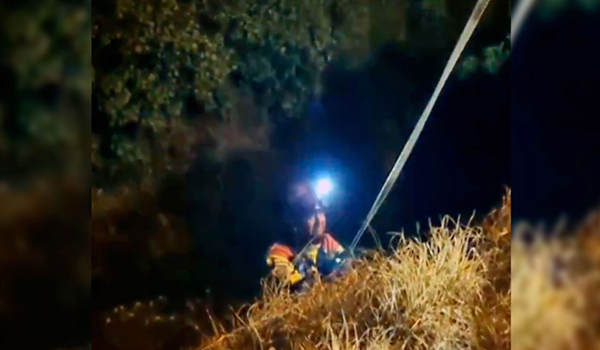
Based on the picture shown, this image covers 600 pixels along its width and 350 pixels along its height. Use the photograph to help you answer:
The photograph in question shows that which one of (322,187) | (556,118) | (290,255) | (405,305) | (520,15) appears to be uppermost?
(520,15)

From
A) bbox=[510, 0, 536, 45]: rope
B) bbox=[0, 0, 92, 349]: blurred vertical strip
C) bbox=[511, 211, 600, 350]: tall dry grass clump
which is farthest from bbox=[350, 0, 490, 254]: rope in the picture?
bbox=[0, 0, 92, 349]: blurred vertical strip

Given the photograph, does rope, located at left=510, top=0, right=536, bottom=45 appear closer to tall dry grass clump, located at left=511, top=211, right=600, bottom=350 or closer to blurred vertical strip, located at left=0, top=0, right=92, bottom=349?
tall dry grass clump, located at left=511, top=211, right=600, bottom=350

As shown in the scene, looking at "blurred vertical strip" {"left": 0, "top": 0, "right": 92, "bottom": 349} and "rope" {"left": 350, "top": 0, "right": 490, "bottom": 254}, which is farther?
"rope" {"left": 350, "top": 0, "right": 490, "bottom": 254}

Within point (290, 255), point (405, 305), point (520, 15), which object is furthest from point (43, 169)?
point (520, 15)

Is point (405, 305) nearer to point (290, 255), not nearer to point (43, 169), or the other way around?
point (290, 255)

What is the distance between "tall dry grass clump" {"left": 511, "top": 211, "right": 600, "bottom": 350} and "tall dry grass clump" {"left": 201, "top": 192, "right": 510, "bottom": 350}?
2.2 inches

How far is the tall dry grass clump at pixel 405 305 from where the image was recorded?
5.77 feet

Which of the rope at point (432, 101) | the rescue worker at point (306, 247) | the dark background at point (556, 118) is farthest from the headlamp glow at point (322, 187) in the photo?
the dark background at point (556, 118)

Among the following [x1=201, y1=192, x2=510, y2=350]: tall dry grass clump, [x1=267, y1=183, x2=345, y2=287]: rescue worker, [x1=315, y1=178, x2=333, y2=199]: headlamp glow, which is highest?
[x1=315, y1=178, x2=333, y2=199]: headlamp glow

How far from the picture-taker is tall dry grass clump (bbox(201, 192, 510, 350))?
176 cm

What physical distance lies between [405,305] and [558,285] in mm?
413

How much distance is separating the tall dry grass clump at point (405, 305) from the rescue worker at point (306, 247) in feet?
0.15

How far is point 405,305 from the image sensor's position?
1.79 m

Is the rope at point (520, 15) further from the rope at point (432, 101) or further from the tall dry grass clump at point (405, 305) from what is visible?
the tall dry grass clump at point (405, 305)
